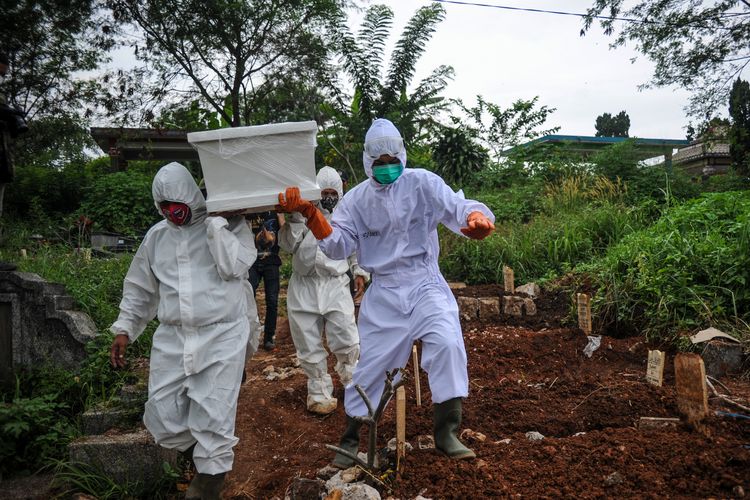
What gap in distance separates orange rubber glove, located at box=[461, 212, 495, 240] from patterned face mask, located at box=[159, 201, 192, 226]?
155 centimetres

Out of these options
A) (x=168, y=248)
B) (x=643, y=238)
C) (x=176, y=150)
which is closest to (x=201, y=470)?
(x=168, y=248)

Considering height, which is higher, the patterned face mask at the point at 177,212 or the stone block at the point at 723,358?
the patterned face mask at the point at 177,212

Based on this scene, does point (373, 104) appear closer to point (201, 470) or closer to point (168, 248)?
point (168, 248)

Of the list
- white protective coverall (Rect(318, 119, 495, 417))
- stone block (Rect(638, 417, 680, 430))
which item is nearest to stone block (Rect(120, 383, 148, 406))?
white protective coverall (Rect(318, 119, 495, 417))

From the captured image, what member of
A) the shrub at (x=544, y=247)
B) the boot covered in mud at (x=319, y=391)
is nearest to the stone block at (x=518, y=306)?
the shrub at (x=544, y=247)

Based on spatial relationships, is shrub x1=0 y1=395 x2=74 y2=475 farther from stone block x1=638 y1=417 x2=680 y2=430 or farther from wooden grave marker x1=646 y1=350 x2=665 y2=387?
wooden grave marker x1=646 y1=350 x2=665 y2=387

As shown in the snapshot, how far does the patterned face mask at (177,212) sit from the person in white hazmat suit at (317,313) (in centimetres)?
119

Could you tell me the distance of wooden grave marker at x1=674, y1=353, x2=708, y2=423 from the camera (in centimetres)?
307

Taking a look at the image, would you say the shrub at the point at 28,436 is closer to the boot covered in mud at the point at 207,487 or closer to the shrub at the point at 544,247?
the boot covered in mud at the point at 207,487

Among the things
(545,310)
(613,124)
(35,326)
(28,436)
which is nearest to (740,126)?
(545,310)

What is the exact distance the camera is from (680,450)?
2.87 metres

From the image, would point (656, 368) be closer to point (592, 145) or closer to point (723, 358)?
point (723, 358)

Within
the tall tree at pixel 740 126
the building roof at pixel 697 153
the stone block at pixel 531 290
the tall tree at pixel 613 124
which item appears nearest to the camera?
the stone block at pixel 531 290

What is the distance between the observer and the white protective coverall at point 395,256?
347 centimetres
